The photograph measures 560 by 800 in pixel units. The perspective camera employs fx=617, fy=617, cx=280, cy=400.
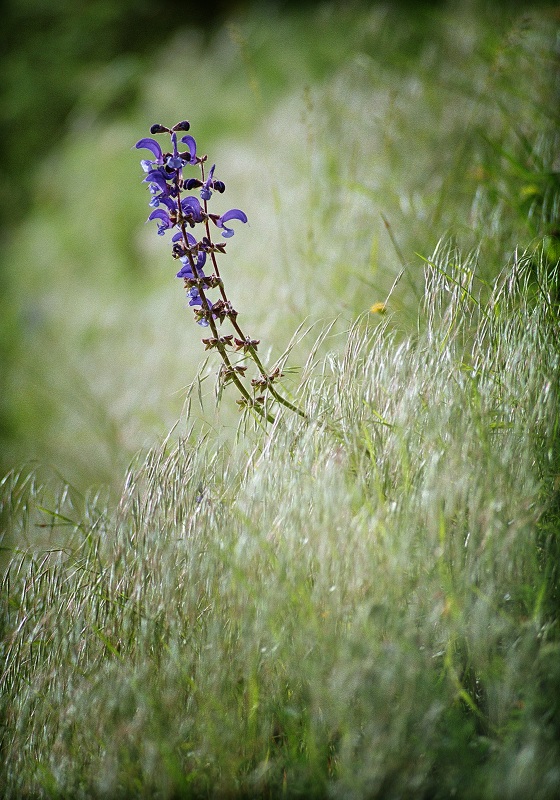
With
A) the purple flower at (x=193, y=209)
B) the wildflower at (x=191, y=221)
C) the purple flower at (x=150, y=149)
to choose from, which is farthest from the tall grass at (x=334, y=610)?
the purple flower at (x=150, y=149)

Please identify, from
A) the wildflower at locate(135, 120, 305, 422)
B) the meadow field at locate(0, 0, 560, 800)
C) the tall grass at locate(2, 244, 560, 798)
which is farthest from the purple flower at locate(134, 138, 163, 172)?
the tall grass at locate(2, 244, 560, 798)

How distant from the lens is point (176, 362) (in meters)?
2.38

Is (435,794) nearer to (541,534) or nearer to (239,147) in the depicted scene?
(541,534)

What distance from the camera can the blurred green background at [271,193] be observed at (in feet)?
6.21

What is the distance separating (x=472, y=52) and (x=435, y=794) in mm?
2473

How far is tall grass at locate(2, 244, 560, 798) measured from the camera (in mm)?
880

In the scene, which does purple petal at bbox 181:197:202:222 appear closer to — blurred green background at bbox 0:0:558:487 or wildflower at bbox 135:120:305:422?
wildflower at bbox 135:120:305:422

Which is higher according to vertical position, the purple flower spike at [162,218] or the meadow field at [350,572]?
the purple flower spike at [162,218]

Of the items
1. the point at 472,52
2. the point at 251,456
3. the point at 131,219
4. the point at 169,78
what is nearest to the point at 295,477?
the point at 251,456

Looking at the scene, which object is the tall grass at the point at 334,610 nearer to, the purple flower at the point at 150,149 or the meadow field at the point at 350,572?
the meadow field at the point at 350,572

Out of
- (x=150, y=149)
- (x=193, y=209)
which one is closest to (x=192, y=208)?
(x=193, y=209)

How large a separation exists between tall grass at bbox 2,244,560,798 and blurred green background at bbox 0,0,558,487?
0.25 metres

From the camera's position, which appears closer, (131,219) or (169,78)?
(131,219)

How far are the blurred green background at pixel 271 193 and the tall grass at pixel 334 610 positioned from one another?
0.25m
